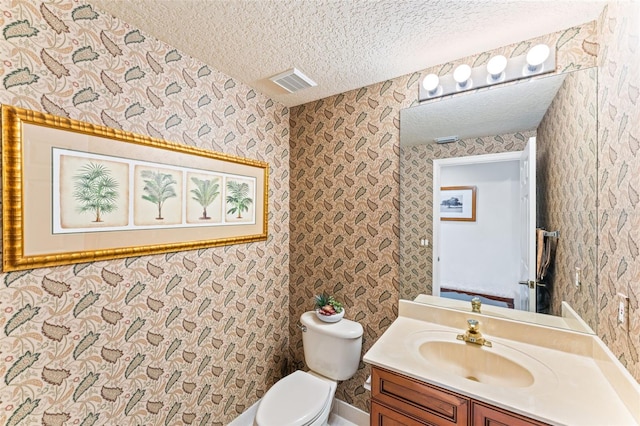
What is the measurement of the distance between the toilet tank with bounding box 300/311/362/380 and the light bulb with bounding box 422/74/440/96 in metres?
1.58

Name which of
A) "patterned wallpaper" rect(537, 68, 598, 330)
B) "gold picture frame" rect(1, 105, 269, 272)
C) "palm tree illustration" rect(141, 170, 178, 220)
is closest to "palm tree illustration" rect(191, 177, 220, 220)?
"gold picture frame" rect(1, 105, 269, 272)

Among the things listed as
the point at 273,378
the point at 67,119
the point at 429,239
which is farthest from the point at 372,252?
the point at 67,119

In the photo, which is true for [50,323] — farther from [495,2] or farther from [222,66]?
[495,2]

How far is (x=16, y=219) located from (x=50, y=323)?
428 mm

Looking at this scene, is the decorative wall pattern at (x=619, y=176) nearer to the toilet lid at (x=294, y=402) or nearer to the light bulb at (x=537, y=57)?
the light bulb at (x=537, y=57)

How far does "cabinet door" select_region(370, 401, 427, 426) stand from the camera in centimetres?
117

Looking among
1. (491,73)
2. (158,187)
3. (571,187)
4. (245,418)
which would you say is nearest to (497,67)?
(491,73)

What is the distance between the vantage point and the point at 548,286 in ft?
4.68

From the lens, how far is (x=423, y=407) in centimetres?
114

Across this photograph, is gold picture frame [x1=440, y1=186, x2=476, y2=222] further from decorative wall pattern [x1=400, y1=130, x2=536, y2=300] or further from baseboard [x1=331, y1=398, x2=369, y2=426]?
baseboard [x1=331, y1=398, x2=369, y2=426]

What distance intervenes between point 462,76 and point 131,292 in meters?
2.08

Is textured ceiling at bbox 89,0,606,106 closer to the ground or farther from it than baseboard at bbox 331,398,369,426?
farther from it

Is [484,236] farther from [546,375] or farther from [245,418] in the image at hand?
[245,418]

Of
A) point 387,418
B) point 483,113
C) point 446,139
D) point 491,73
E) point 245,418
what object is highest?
point 491,73
